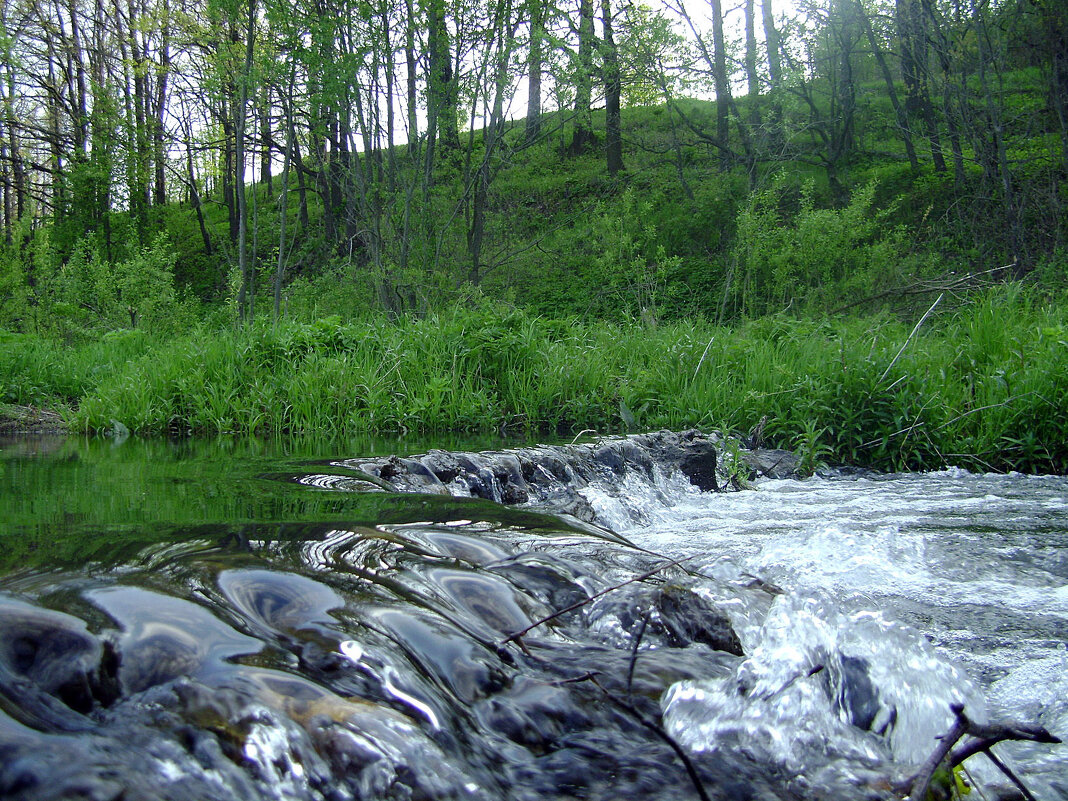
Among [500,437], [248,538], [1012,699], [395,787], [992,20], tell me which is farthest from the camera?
[992,20]

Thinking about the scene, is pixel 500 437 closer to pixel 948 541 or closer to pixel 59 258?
pixel 948 541

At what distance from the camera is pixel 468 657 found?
1.46 meters

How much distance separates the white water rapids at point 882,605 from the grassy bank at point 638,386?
0.63 m

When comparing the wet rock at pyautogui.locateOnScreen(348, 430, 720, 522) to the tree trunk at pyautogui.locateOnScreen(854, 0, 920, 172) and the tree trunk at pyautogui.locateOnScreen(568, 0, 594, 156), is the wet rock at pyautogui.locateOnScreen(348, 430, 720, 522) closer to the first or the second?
the tree trunk at pyautogui.locateOnScreen(568, 0, 594, 156)

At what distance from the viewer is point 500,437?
573cm

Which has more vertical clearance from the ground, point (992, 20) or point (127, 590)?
point (992, 20)

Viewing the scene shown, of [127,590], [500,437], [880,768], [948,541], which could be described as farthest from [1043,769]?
[500,437]

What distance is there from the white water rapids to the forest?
136 cm

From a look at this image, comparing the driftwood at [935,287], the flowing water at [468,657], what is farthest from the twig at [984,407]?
the flowing water at [468,657]

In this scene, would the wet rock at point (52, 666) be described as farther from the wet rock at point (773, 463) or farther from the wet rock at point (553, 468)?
the wet rock at point (773, 463)

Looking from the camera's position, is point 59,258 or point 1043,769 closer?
point 1043,769

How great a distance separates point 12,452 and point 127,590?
14.2ft

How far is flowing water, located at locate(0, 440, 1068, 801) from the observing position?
1.09m

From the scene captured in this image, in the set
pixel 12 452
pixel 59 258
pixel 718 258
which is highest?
pixel 59 258
